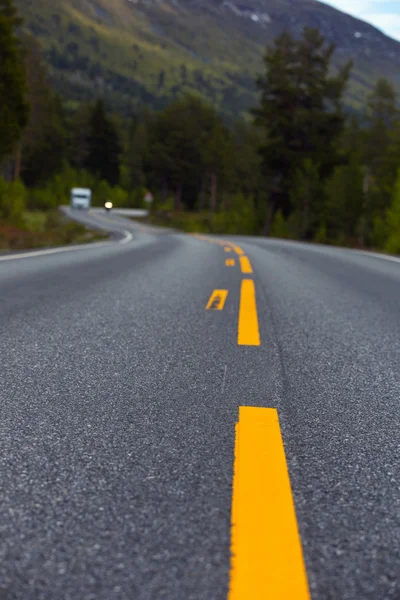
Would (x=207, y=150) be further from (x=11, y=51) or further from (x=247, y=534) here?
(x=247, y=534)

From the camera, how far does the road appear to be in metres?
1.45

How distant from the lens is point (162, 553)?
1522 mm

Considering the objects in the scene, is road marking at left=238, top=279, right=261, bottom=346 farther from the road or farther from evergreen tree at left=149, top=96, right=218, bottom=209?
evergreen tree at left=149, top=96, right=218, bottom=209

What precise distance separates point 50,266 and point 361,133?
69.8 meters

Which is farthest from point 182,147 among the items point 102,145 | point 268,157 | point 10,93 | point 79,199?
point 10,93

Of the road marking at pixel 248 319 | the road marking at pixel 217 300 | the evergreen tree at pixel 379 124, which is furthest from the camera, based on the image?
the evergreen tree at pixel 379 124

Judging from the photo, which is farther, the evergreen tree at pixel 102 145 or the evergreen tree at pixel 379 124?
the evergreen tree at pixel 102 145

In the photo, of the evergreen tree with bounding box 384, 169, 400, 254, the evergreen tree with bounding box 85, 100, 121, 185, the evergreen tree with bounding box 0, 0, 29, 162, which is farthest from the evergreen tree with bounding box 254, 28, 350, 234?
the evergreen tree with bounding box 85, 100, 121, 185

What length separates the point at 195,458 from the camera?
214 centimetres

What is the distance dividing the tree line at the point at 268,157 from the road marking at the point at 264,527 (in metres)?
22.6

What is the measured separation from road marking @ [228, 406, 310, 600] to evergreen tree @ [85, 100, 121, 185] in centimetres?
10337

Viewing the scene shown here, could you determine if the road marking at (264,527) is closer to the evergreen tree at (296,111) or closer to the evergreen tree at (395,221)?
the evergreen tree at (395,221)

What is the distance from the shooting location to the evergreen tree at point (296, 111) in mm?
48875

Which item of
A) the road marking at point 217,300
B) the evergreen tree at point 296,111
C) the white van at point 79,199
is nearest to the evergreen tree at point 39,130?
the white van at point 79,199
